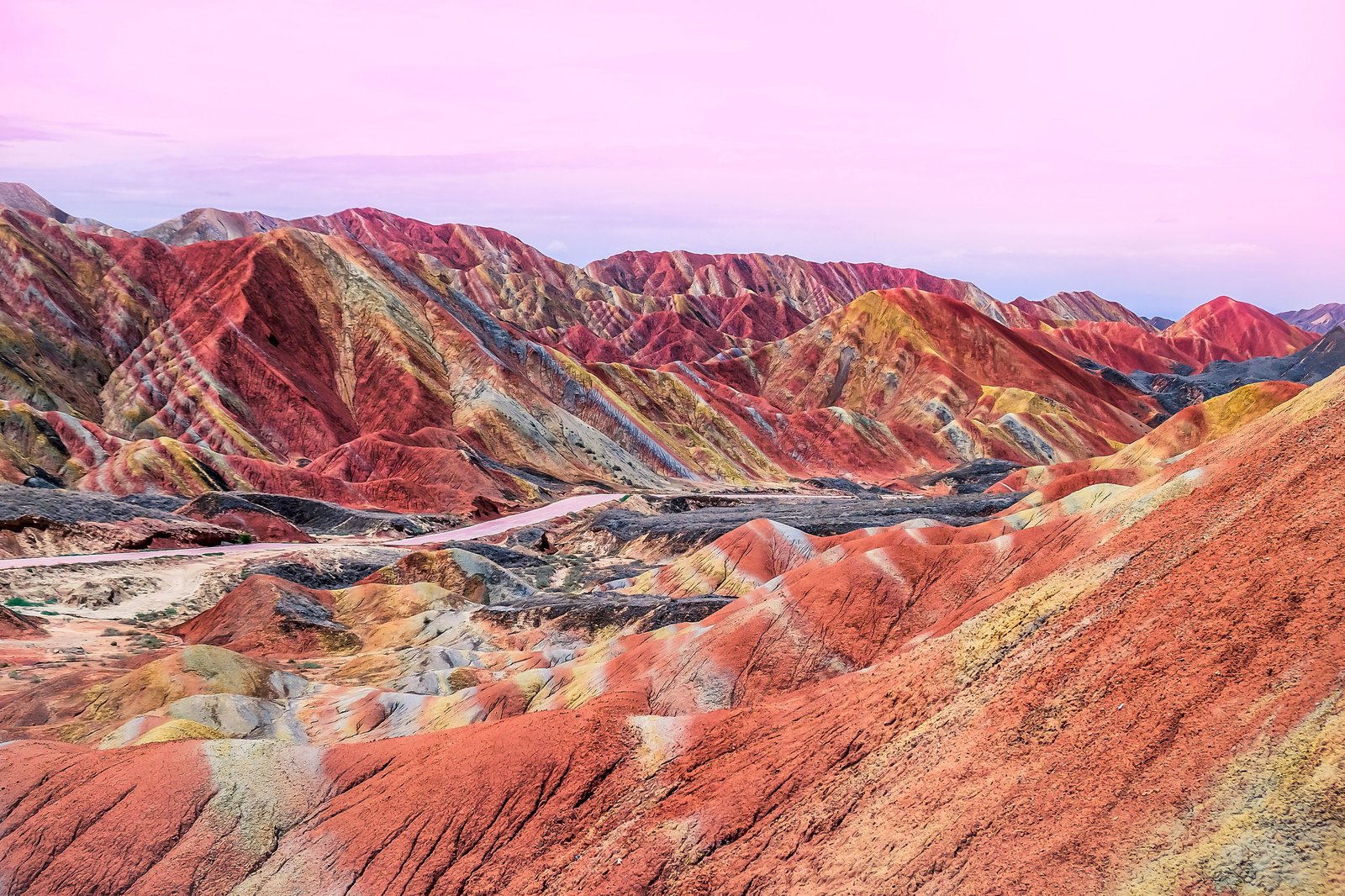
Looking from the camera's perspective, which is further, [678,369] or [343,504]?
[678,369]

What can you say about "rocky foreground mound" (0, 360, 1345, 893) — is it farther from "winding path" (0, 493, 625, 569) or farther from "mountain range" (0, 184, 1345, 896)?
"winding path" (0, 493, 625, 569)

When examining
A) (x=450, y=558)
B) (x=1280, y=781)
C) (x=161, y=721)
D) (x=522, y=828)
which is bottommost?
(x=450, y=558)

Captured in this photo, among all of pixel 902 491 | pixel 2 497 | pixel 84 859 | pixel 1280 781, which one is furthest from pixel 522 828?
pixel 902 491

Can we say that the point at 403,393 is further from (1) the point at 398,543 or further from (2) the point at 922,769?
(2) the point at 922,769

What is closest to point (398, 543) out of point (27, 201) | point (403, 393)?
point (403, 393)

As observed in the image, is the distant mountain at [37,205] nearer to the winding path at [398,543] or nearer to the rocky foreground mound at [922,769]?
the winding path at [398,543]

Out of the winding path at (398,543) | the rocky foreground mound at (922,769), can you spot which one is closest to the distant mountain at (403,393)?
the winding path at (398,543)

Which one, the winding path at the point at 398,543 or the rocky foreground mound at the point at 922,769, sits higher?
the rocky foreground mound at the point at 922,769

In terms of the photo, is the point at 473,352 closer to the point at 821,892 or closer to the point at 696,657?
the point at 696,657
